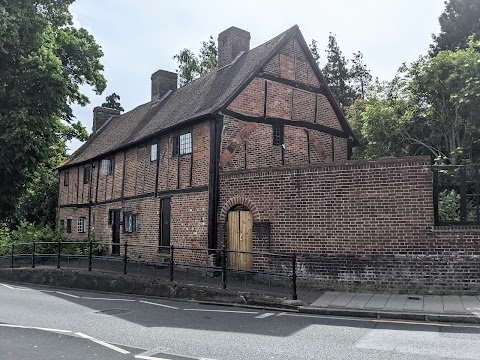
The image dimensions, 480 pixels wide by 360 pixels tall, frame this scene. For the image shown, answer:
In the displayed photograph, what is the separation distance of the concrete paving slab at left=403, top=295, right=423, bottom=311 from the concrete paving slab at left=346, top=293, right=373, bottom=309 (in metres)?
0.85

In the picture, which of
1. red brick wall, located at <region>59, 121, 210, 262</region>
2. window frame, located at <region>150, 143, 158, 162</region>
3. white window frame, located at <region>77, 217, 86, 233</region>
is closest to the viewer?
red brick wall, located at <region>59, 121, 210, 262</region>

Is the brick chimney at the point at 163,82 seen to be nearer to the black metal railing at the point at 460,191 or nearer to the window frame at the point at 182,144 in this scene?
the window frame at the point at 182,144

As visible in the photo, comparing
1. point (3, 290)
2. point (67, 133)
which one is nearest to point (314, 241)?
point (3, 290)

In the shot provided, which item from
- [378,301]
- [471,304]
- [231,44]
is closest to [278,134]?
[231,44]

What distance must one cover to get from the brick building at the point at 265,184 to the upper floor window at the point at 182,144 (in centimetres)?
7

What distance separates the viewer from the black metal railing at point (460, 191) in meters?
10.1

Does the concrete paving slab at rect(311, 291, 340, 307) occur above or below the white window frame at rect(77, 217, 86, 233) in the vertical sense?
below

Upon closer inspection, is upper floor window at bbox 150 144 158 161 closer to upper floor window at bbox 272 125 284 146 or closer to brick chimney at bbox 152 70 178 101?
upper floor window at bbox 272 125 284 146

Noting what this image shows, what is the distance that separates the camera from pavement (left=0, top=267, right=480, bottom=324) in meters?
8.23

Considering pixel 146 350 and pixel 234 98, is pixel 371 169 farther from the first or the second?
pixel 146 350

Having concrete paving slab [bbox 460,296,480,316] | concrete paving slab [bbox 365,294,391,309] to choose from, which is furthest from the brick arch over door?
concrete paving slab [bbox 460,296,480,316]

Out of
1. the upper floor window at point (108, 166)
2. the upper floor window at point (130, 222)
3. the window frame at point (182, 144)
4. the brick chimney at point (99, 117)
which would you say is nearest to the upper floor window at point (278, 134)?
the window frame at point (182, 144)

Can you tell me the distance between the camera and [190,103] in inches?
707

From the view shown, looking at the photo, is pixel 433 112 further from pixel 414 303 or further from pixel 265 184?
pixel 414 303
